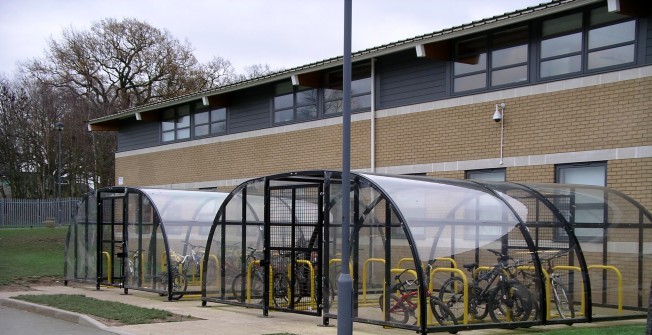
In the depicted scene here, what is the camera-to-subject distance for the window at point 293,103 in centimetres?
2203

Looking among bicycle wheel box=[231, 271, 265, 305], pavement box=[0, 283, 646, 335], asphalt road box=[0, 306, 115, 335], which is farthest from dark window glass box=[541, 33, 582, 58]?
asphalt road box=[0, 306, 115, 335]

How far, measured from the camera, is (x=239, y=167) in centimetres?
2483

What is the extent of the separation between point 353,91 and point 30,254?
17.0 m

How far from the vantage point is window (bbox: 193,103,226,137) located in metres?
25.9

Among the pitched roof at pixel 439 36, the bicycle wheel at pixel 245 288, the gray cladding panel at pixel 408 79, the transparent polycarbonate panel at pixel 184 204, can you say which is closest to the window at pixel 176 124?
the pitched roof at pixel 439 36

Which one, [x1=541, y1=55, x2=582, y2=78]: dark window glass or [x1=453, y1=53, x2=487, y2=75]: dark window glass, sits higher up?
[x1=453, y1=53, x2=487, y2=75]: dark window glass

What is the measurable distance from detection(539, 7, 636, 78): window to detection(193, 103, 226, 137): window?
41.4 feet

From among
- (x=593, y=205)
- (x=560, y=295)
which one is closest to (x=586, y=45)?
(x=593, y=205)

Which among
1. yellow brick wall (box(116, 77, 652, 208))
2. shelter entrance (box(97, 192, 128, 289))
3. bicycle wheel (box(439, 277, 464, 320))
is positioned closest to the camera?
bicycle wheel (box(439, 277, 464, 320))

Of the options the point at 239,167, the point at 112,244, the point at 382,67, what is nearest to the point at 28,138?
the point at 239,167

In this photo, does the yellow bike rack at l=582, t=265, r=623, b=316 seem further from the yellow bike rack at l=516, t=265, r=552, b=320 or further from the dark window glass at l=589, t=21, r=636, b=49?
the dark window glass at l=589, t=21, r=636, b=49

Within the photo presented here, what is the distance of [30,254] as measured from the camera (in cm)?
3072

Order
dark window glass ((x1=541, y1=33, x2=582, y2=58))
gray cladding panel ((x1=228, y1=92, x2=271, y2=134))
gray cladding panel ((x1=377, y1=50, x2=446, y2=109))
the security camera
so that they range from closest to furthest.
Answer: dark window glass ((x1=541, y1=33, x2=582, y2=58)) → the security camera → gray cladding panel ((x1=377, y1=50, x2=446, y2=109)) → gray cladding panel ((x1=228, y1=92, x2=271, y2=134))

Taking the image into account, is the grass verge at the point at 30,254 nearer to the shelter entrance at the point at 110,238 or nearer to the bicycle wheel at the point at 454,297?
the shelter entrance at the point at 110,238
